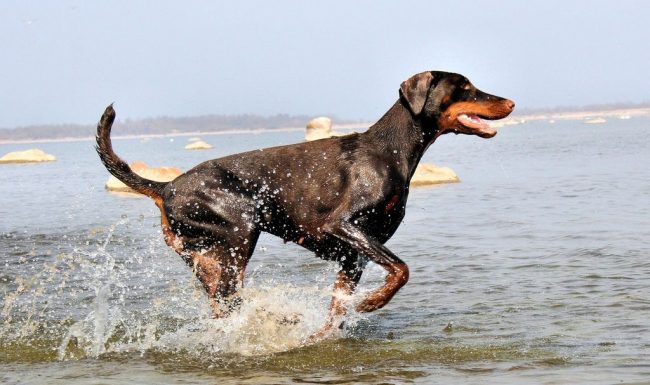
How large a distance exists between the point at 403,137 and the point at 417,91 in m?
0.41

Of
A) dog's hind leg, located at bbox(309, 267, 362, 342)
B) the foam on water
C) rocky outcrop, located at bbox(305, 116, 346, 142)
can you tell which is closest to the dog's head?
dog's hind leg, located at bbox(309, 267, 362, 342)

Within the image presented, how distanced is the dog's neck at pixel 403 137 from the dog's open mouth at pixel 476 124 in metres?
0.26

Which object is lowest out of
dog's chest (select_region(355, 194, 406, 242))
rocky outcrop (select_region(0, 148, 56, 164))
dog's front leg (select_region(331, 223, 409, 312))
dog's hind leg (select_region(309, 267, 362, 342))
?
rocky outcrop (select_region(0, 148, 56, 164))

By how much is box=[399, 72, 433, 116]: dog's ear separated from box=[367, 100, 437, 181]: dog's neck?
131mm

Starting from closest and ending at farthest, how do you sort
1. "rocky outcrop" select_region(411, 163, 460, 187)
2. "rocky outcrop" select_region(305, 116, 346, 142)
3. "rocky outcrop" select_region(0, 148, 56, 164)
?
"rocky outcrop" select_region(411, 163, 460, 187)
"rocky outcrop" select_region(305, 116, 346, 142)
"rocky outcrop" select_region(0, 148, 56, 164)

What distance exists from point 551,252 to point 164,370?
6.77 m

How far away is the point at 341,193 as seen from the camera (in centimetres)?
741

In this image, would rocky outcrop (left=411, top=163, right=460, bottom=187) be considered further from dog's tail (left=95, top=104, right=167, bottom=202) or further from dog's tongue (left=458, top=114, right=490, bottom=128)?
dog's tail (left=95, top=104, right=167, bottom=202)

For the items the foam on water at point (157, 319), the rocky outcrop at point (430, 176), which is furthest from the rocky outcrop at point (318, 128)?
the foam on water at point (157, 319)

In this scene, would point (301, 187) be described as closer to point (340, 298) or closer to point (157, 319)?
point (340, 298)

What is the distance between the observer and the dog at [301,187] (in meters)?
7.49

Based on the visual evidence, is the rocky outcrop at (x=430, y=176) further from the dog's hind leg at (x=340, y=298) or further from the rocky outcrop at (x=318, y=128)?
the rocky outcrop at (x=318, y=128)

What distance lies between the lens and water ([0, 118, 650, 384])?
21.9 ft

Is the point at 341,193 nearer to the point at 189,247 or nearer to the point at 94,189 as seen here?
the point at 189,247
